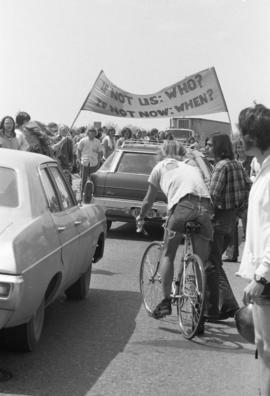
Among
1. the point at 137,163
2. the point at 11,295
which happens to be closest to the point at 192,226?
the point at 11,295

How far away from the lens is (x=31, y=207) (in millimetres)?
4961

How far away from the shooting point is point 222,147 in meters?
6.82

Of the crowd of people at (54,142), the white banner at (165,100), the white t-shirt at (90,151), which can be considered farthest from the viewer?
the white banner at (165,100)

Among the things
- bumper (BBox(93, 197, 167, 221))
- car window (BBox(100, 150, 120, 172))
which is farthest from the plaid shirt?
car window (BBox(100, 150, 120, 172))

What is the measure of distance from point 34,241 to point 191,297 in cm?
174

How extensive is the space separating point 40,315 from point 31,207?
31.3 inches

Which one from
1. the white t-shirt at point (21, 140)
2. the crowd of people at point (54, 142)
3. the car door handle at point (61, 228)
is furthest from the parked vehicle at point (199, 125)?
the car door handle at point (61, 228)

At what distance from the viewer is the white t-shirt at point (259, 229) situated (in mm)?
3266

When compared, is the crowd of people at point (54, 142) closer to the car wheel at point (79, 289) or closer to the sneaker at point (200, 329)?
the car wheel at point (79, 289)

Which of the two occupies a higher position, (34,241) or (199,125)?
(199,125)

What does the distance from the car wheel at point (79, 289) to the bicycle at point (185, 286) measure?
570 mm

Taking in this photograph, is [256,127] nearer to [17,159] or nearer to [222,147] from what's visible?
[17,159]

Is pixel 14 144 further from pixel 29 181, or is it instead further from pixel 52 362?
pixel 52 362

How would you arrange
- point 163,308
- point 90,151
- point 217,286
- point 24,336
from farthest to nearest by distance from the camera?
point 90,151, point 217,286, point 163,308, point 24,336
